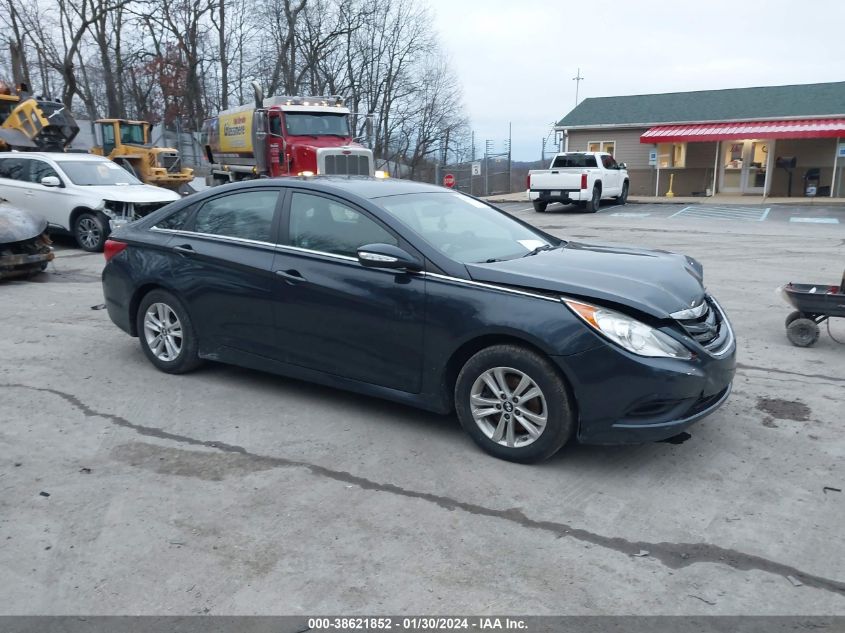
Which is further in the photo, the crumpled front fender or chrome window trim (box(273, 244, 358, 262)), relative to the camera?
the crumpled front fender

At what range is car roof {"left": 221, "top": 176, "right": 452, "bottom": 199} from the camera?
16.4ft

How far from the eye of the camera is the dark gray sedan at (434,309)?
13.0ft

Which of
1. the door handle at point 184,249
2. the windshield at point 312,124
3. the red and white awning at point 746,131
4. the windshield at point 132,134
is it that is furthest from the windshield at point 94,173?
the red and white awning at point 746,131

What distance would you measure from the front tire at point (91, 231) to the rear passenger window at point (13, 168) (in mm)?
1669

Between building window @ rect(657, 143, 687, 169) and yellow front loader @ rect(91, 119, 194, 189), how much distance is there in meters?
19.2

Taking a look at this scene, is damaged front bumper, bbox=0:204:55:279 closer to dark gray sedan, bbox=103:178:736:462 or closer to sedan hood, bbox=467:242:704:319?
dark gray sedan, bbox=103:178:736:462

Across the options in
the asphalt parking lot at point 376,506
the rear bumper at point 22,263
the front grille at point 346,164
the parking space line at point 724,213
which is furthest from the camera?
the parking space line at point 724,213

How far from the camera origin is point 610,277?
4.30 metres

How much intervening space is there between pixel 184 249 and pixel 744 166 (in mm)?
28953

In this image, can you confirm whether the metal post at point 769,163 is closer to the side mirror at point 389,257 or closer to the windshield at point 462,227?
the windshield at point 462,227

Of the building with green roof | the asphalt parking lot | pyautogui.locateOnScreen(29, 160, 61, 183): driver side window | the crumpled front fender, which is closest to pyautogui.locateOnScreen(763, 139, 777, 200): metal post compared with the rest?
the building with green roof

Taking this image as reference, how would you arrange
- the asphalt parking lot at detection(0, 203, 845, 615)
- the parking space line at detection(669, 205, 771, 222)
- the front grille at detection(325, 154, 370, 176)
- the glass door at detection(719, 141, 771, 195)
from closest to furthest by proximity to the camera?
the asphalt parking lot at detection(0, 203, 845, 615)
the front grille at detection(325, 154, 370, 176)
the parking space line at detection(669, 205, 771, 222)
the glass door at detection(719, 141, 771, 195)

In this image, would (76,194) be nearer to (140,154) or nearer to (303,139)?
(303,139)
